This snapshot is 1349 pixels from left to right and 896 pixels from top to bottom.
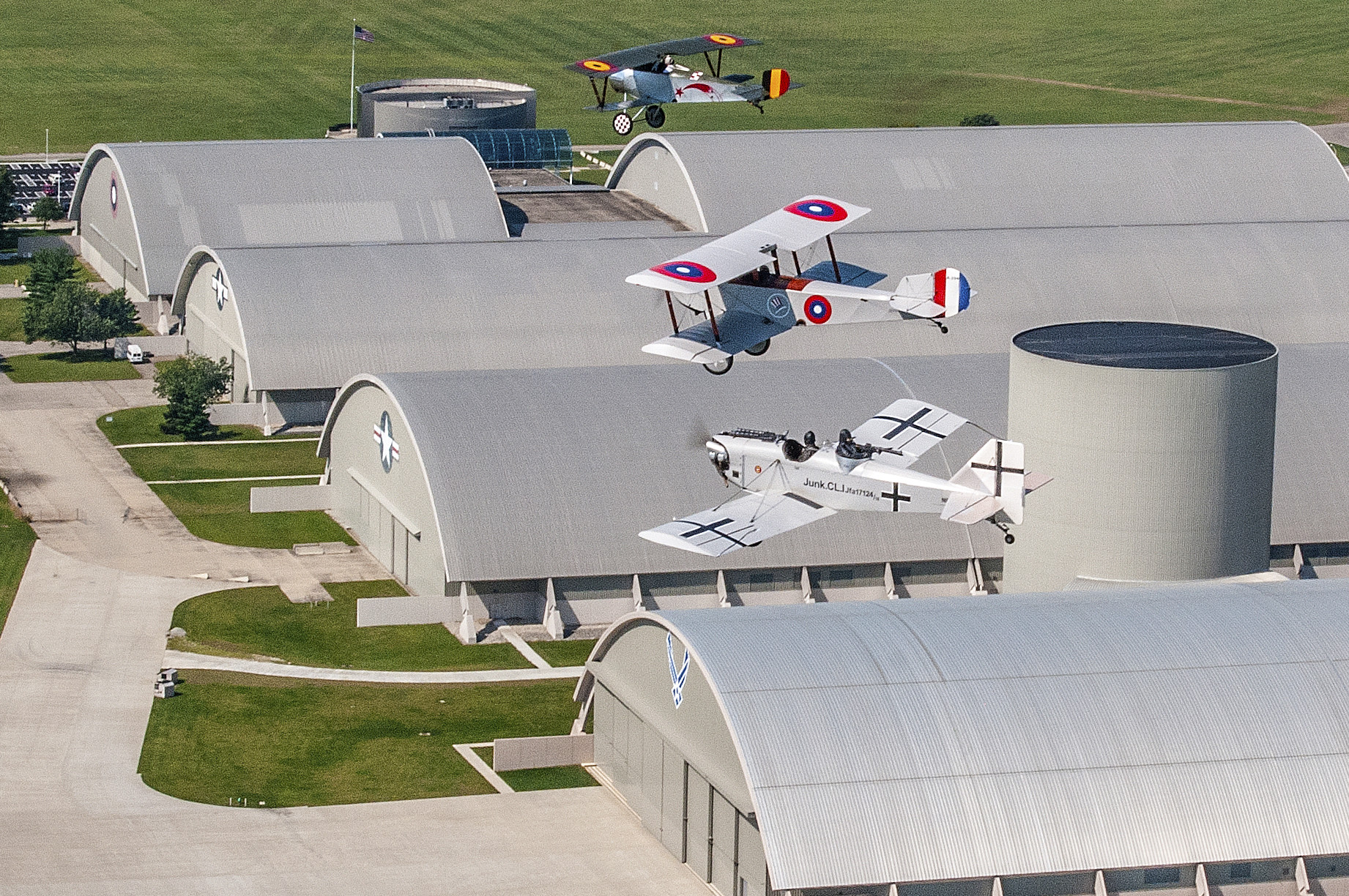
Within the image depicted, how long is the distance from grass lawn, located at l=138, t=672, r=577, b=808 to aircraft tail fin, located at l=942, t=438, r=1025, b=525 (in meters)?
18.4

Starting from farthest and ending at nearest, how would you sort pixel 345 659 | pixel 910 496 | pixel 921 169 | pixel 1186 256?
pixel 921 169 < pixel 1186 256 < pixel 345 659 < pixel 910 496

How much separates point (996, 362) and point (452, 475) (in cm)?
2526

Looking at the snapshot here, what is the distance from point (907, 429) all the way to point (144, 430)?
2319 inches

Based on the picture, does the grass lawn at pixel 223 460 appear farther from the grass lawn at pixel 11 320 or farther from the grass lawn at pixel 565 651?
the grass lawn at pixel 11 320

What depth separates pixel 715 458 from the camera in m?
68.4

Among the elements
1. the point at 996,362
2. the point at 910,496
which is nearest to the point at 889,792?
the point at 910,496

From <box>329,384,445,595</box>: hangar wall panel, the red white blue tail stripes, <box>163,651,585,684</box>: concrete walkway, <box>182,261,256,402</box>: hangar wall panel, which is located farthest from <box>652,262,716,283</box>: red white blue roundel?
<box>182,261,256,402</box>: hangar wall panel

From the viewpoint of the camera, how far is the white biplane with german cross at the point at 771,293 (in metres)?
65.2

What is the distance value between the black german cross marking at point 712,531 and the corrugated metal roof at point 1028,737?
2.30 m

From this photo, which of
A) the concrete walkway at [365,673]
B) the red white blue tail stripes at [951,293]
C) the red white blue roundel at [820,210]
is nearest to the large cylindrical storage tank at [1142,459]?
the red white blue roundel at [820,210]

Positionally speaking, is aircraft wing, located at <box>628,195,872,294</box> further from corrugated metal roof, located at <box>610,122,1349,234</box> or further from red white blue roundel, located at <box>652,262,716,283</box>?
corrugated metal roof, located at <box>610,122,1349,234</box>

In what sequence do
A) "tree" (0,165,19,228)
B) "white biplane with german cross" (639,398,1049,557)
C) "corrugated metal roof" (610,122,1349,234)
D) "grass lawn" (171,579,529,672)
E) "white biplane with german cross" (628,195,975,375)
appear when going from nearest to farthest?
"white biplane with german cross" (639,398,1049,557) < "white biplane with german cross" (628,195,975,375) < "grass lawn" (171,579,529,672) < "corrugated metal roof" (610,122,1349,234) < "tree" (0,165,19,228)

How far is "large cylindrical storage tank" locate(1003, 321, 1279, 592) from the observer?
78188 millimetres

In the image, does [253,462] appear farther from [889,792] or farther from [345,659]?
[889,792]
